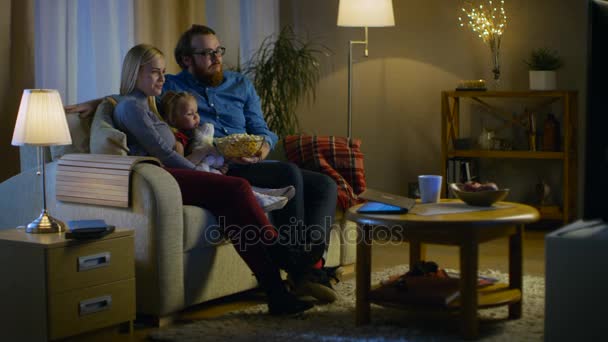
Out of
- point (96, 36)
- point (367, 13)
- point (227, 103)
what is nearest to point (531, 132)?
point (367, 13)

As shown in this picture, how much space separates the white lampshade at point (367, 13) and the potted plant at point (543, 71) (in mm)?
946

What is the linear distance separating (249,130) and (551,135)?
204 centimetres

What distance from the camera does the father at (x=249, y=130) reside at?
343 centimetres

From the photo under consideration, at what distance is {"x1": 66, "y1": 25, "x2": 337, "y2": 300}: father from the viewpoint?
3434mm

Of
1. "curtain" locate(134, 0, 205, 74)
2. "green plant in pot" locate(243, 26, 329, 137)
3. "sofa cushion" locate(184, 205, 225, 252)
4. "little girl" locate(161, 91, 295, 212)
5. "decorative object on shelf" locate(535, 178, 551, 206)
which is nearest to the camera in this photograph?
"sofa cushion" locate(184, 205, 225, 252)

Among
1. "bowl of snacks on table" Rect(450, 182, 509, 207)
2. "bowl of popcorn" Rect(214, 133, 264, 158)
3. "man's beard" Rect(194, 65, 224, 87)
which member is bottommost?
"bowl of snacks on table" Rect(450, 182, 509, 207)

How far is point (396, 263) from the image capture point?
13.5 feet

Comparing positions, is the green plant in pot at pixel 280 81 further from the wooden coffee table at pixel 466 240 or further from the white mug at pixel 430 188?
the wooden coffee table at pixel 466 240

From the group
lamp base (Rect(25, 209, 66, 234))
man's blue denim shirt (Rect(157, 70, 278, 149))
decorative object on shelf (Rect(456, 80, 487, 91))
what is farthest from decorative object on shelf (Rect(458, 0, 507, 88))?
lamp base (Rect(25, 209, 66, 234))

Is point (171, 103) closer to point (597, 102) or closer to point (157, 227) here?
point (157, 227)

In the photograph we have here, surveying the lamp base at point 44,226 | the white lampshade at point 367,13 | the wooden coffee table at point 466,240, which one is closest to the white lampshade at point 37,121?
the lamp base at point 44,226

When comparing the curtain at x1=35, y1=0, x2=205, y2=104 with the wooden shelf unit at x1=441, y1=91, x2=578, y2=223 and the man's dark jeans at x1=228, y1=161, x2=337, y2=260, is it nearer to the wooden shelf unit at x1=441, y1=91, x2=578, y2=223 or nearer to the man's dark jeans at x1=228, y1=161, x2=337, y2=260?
the man's dark jeans at x1=228, y1=161, x2=337, y2=260

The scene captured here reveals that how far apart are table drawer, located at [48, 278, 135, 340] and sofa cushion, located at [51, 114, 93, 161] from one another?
0.67 metres

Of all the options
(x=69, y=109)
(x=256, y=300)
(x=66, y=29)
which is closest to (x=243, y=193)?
(x=256, y=300)
